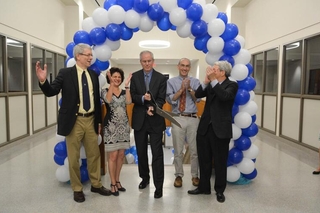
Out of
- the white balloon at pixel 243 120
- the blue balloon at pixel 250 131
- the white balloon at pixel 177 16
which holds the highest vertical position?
the white balloon at pixel 177 16

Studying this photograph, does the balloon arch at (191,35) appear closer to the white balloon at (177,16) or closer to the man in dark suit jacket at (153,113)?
the white balloon at (177,16)

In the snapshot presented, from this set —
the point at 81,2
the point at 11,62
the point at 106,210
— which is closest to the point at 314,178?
the point at 106,210

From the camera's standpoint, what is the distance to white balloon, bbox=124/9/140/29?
312 cm

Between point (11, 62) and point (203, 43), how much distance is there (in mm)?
4563

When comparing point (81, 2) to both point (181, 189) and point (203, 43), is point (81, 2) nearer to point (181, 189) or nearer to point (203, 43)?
point (203, 43)

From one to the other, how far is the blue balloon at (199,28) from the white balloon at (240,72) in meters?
0.58

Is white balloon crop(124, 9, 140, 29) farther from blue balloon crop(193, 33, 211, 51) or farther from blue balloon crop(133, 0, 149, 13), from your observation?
blue balloon crop(193, 33, 211, 51)

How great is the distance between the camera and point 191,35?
3.43 m

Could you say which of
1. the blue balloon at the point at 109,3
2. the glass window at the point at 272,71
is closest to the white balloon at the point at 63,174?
the blue balloon at the point at 109,3

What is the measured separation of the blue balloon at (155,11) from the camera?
311cm

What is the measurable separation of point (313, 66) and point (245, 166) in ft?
10.8

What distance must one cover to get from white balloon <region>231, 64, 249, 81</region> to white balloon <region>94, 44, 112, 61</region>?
154cm

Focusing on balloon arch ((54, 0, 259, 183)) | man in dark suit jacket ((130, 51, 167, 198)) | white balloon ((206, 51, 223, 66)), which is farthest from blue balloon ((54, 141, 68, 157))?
white balloon ((206, 51, 223, 66))

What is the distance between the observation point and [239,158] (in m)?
3.34
